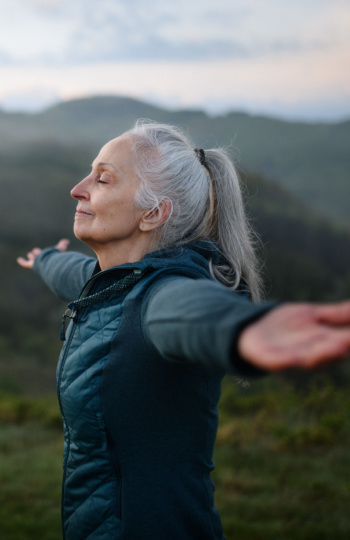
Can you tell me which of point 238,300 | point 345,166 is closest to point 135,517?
point 238,300

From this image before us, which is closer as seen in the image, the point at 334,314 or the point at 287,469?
the point at 334,314

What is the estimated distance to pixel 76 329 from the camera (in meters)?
1.67

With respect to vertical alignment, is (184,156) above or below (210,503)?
above

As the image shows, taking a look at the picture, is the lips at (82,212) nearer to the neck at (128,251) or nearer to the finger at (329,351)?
the neck at (128,251)

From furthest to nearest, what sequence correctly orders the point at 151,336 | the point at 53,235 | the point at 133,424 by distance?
the point at 53,235 → the point at 133,424 → the point at 151,336

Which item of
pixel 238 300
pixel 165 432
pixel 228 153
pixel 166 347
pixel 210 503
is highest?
pixel 228 153

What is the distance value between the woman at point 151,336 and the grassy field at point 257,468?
2.17 m

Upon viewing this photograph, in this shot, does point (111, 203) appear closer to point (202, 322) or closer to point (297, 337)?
point (202, 322)

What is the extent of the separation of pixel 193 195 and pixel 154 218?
0.17m

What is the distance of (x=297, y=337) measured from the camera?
3.00 ft

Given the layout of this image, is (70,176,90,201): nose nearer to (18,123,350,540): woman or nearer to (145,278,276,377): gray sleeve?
(18,123,350,540): woman

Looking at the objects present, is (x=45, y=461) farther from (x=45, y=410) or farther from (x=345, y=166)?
(x=345, y=166)

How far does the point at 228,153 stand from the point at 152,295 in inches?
35.5

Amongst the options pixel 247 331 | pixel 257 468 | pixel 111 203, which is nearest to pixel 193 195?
pixel 111 203
